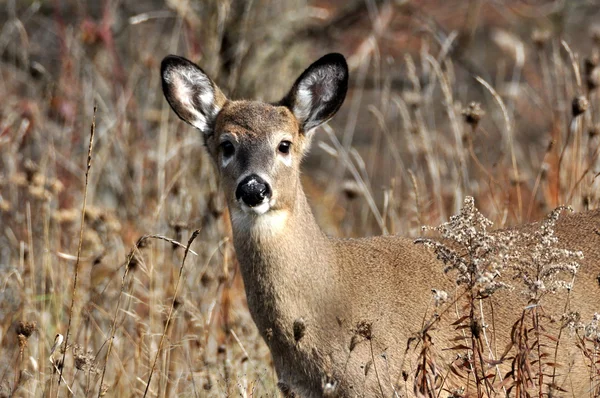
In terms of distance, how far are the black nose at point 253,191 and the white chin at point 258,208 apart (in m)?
0.02

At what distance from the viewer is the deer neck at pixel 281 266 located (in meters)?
4.47

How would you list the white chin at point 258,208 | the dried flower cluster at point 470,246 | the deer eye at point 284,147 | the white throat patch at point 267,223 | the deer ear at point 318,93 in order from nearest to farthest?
the dried flower cluster at point 470,246 < the white chin at point 258,208 < the white throat patch at point 267,223 < the deer eye at point 284,147 < the deer ear at point 318,93

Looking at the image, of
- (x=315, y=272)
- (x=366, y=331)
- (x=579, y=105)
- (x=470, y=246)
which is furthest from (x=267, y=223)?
(x=579, y=105)

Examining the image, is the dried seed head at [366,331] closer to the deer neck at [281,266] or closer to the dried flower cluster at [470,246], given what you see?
the dried flower cluster at [470,246]

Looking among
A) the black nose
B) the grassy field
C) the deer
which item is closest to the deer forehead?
the deer

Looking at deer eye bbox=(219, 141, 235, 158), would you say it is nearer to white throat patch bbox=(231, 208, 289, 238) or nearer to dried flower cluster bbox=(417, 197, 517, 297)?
white throat patch bbox=(231, 208, 289, 238)

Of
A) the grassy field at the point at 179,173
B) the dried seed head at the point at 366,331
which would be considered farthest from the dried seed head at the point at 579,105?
the dried seed head at the point at 366,331

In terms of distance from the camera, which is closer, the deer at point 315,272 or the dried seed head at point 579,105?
the deer at point 315,272

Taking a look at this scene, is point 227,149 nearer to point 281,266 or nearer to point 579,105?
point 281,266

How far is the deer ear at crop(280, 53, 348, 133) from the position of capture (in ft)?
16.7

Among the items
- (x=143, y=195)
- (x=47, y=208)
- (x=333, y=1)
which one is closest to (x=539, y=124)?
(x=333, y=1)

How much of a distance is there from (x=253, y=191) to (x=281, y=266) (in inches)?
14.8

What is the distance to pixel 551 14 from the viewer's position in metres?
9.95

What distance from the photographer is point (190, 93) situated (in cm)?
539
